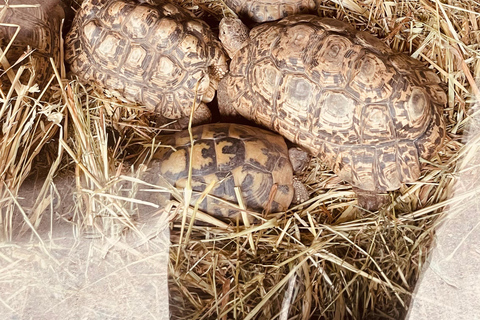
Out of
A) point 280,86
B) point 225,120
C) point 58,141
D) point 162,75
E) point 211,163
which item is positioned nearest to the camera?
point 58,141

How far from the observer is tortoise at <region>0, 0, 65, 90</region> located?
2074mm

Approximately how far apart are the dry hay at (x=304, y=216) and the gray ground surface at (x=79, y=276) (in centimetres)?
7

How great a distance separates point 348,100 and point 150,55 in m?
1.07

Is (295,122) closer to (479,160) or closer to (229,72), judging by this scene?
(229,72)

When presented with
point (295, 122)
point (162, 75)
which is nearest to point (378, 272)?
point (295, 122)

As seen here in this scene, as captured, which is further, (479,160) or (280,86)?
(280,86)

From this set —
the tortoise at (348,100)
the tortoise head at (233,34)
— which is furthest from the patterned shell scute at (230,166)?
the tortoise head at (233,34)

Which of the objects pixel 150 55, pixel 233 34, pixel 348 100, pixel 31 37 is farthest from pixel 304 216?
pixel 31 37

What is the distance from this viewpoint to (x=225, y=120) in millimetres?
2592

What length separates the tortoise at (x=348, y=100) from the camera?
215 cm

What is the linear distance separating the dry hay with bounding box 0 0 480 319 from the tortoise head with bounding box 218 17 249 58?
610 mm

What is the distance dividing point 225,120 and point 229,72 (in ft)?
0.90

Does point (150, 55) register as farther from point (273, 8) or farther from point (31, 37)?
point (273, 8)

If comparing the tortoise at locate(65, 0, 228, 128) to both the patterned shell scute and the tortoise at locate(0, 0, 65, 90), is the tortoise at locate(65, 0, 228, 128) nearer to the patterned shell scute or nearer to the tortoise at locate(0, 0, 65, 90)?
the tortoise at locate(0, 0, 65, 90)
